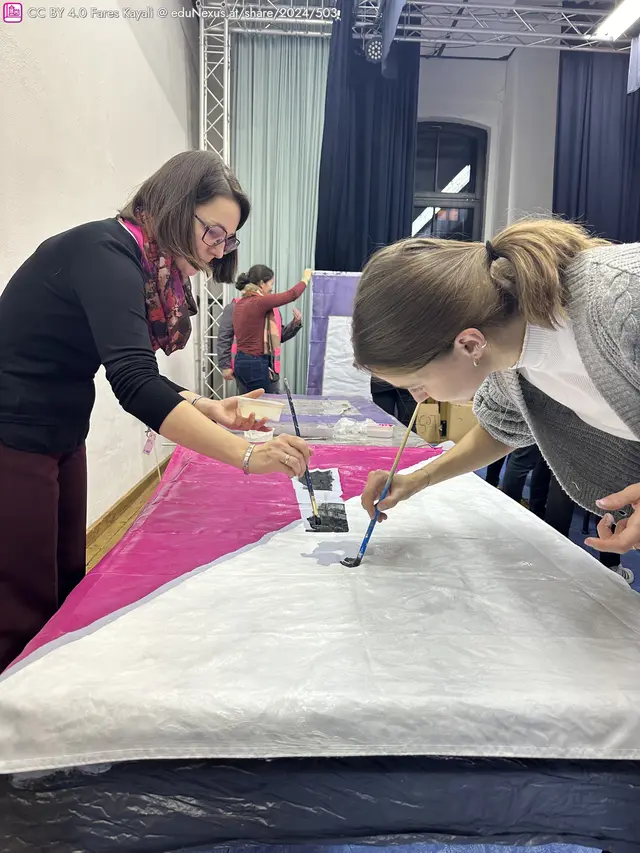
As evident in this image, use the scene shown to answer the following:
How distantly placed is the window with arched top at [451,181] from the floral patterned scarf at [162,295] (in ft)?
17.1

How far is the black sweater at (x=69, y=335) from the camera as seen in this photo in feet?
2.95

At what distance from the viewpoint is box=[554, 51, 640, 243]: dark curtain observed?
5.31m

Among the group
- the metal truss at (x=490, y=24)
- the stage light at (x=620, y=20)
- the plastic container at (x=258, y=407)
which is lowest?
the plastic container at (x=258, y=407)

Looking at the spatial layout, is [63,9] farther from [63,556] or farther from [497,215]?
[497,215]

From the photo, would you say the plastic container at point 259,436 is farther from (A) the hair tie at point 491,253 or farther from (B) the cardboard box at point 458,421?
(B) the cardboard box at point 458,421

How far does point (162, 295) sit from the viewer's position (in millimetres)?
1166

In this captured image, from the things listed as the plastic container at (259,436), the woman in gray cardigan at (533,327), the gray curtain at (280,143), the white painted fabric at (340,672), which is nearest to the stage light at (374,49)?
the gray curtain at (280,143)

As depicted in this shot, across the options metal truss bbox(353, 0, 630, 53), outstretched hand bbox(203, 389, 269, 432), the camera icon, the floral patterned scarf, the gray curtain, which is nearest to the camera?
the floral patterned scarf

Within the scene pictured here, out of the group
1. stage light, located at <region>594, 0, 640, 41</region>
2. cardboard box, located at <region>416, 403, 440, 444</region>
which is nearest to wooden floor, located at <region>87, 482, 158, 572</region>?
cardboard box, located at <region>416, 403, 440, 444</region>

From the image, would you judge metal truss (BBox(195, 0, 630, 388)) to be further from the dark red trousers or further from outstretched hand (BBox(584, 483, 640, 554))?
outstretched hand (BBox(584, 483, 640, 554))

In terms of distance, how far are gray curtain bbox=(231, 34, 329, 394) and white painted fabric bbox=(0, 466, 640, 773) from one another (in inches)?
180

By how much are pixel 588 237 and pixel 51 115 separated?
1898mm

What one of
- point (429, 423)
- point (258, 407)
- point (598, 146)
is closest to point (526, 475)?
point (258, 407)

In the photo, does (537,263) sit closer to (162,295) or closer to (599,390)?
(599,390)
